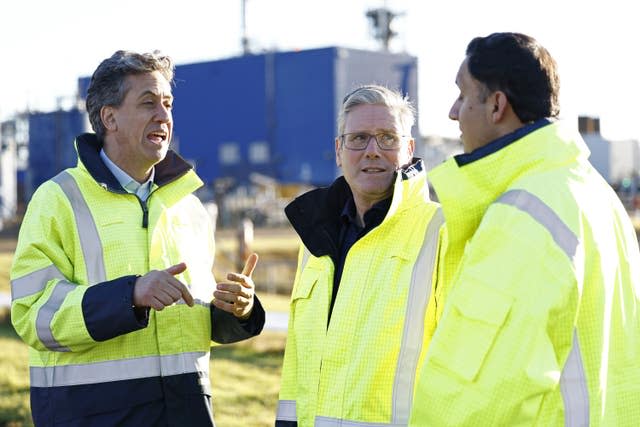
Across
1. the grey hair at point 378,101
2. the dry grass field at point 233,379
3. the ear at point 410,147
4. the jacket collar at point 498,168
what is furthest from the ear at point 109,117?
the dry grass field at point 233,379

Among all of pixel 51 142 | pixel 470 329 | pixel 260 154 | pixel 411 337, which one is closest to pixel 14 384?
pixel 411 337

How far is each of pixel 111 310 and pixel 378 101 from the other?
1.15 m

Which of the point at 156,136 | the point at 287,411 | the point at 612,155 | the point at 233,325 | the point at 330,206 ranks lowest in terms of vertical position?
the point at 612,155

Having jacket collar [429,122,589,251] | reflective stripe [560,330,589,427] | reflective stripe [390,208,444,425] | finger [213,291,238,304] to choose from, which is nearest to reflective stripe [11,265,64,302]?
finger [213,291,238,304]

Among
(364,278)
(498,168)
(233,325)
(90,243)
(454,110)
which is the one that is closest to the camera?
(498,168)

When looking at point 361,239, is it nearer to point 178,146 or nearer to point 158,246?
point 158,246

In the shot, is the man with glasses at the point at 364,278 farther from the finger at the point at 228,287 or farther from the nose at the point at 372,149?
the finger at the point at 228,287

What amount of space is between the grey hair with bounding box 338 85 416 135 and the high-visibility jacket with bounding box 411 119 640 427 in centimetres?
88

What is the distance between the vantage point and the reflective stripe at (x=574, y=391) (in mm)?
2209

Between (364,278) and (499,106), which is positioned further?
(364,278)

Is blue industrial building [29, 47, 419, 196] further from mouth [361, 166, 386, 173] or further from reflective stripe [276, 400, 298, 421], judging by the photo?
reflective stripe [276, 400, 298, 421]

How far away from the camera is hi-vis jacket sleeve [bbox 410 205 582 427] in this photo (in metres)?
2.12

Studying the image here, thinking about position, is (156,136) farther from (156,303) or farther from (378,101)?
(378,101)

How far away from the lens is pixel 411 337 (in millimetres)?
2895
